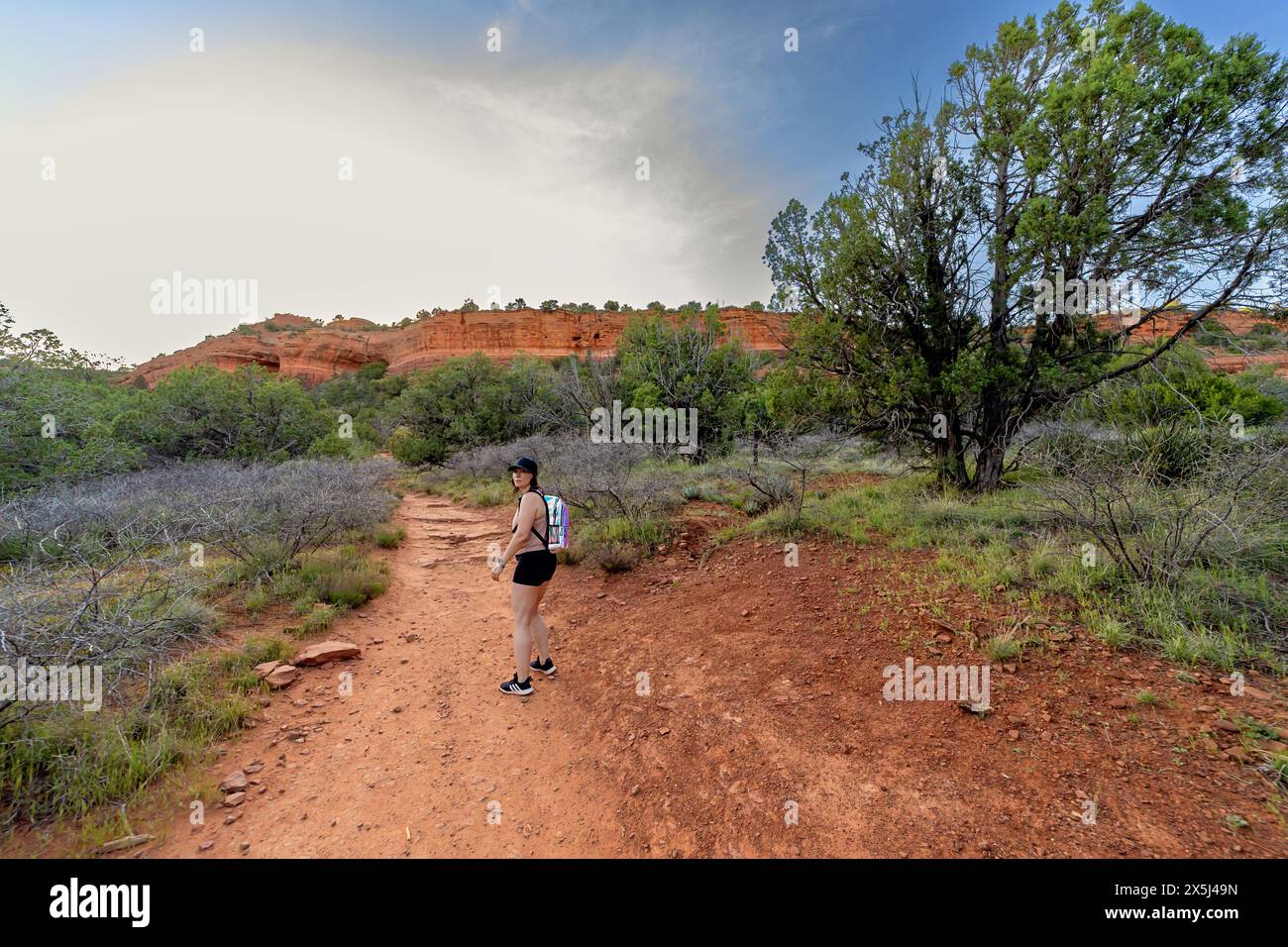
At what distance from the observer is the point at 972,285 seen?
741cm

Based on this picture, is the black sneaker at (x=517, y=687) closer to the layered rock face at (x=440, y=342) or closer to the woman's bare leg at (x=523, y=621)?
the woman's bare leg at (x=523, y=621)

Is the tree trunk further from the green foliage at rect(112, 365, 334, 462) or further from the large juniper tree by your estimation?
the green foliage at rect(112, 365, 334, 462)

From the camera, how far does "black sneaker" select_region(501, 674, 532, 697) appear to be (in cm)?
394

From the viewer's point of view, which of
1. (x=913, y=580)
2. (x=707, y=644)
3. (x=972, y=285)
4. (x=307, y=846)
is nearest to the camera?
(x=307, y=846)

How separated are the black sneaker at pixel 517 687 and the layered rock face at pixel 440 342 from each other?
39590 mm

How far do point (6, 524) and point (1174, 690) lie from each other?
34.8 ft

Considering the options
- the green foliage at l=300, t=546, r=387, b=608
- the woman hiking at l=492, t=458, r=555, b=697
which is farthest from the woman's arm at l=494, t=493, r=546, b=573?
the green foliage at l=300, t=546, r=387, b=608

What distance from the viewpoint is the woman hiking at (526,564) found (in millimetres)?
3809

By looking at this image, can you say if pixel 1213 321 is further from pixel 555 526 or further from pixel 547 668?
pixel 547 668

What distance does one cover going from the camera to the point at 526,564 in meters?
3.84

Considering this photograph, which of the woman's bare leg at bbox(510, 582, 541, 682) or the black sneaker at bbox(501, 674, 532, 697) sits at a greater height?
the woman's bare leg at bbox(510, 582, 541, 682)
